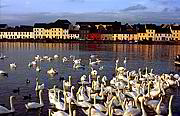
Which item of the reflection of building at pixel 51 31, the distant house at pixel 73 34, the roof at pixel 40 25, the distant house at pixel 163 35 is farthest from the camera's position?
the roof at pixel 40 25

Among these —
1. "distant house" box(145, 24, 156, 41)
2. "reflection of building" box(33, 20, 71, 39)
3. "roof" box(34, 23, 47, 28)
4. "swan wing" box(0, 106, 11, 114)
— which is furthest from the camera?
"roof" box(34, 23, 47, 28)

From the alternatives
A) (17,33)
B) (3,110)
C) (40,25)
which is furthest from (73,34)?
(3,110)

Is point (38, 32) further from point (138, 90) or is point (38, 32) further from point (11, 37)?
point (138, 90)

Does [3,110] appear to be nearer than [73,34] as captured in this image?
Yes

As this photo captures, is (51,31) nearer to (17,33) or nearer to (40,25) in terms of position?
(40,25)

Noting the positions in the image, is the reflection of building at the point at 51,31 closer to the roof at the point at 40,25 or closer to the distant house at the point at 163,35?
the roof at the point at 40,25

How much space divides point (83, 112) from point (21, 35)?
414 ft

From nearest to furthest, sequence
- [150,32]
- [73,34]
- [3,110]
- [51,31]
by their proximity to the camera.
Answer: [3,110]
[150,32]
[73,34]
[51,31]

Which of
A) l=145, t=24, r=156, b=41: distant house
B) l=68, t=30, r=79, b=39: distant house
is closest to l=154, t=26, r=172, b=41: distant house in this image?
l=145, t=24, r=156, b=41: distant house

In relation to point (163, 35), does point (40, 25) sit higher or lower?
higher

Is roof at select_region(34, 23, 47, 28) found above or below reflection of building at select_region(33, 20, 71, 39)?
above

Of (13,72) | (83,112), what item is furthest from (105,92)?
(13,72)

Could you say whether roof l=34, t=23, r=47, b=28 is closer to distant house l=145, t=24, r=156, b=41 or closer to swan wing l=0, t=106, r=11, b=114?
distant house l=145, t=24, r=156, b=41

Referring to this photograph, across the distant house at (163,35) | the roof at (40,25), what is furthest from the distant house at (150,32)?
the roof at (40,25)
